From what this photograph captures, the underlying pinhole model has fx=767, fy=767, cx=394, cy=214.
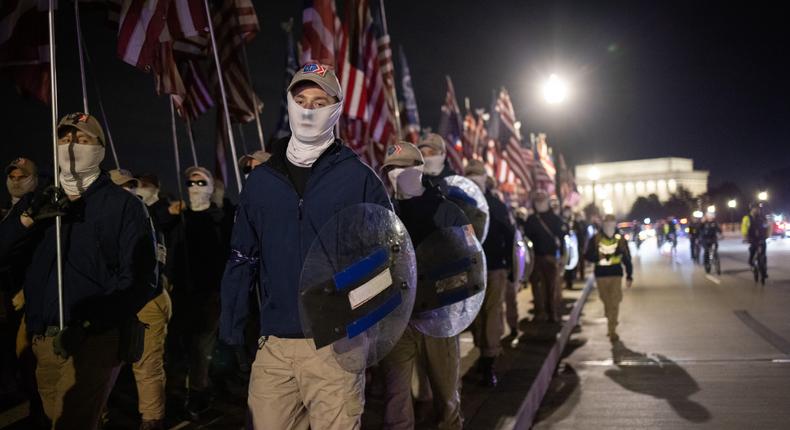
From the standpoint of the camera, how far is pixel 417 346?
5.57 metres

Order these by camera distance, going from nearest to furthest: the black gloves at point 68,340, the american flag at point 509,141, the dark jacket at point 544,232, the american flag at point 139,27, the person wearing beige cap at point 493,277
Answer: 1. the black gloves at point 68,340
2. the american flag at point 139,27
3. the person wearing beige cap at point 493,277
4. the dark jacket at point 544,232
5. the american flag at point 509,141

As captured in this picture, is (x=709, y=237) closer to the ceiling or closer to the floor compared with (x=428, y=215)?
closer to the floor

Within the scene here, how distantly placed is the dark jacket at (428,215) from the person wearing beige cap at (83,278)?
1829 millimetres

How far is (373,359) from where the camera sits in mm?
3318

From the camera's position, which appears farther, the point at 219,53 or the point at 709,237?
the point at 709,237

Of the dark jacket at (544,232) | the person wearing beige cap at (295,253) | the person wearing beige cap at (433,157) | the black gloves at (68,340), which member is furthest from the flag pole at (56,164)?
the dark jacket at (544,232)

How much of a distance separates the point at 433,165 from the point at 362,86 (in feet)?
14.7

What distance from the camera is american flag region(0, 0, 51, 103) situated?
250 inches

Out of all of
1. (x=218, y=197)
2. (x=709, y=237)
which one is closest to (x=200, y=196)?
(x=218, y=197)

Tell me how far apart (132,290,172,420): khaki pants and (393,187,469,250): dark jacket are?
79.6 inches

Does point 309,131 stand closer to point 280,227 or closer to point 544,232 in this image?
point 280,227

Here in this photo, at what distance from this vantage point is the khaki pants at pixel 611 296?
10.8m

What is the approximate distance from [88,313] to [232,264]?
857 millimetres

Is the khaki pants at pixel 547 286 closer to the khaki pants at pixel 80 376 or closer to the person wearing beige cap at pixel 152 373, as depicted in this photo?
the person wearing beige cap at pixel 152 373
